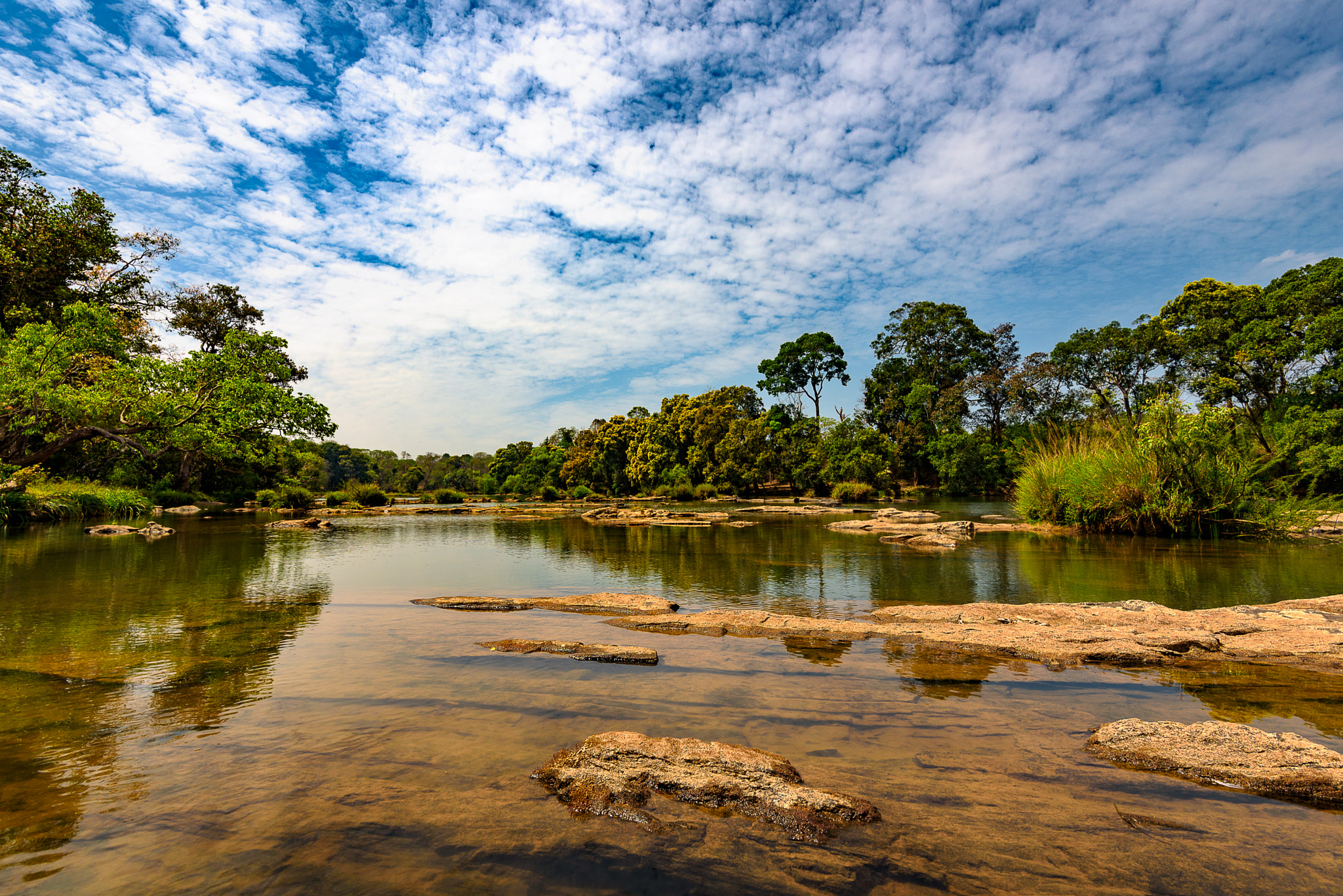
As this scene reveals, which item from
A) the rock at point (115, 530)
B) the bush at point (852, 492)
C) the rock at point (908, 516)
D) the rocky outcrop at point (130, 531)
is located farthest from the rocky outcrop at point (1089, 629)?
the bush at point (852, 492)

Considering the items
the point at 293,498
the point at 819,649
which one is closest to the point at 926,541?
the point at 819,649

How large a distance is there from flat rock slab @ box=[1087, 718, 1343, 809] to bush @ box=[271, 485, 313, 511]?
50.1 meters

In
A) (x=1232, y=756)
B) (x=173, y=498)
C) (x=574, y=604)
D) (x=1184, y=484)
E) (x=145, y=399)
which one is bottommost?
(x=574, y=604)

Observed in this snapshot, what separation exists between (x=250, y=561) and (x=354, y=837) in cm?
1587

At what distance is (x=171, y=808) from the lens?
11.1ft

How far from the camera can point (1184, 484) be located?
56.9 ft

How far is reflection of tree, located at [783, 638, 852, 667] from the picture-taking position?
6.66 meters

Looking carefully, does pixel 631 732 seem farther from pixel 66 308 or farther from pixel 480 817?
pixel 66 308

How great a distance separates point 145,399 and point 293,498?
22417 millimetres

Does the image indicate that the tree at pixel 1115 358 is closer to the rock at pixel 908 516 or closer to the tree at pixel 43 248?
the rock at pixel 908 516

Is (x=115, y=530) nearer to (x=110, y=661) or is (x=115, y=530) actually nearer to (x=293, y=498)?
(x=293, y=498)

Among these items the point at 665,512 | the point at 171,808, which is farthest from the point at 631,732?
the point at 665,512

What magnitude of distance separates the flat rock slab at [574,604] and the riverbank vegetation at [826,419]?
17.5 metres

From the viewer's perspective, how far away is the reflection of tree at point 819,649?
666 centimetres
